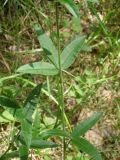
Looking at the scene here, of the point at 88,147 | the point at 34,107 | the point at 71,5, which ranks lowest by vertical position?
the point at 88,147

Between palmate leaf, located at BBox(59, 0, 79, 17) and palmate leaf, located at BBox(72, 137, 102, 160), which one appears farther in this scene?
palmate leaf, located at BBox(72, 137, 102, 160)

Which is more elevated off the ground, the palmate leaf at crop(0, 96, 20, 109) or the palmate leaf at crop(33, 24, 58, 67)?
the palmate leaf at crop(33, 24, 58, 67)

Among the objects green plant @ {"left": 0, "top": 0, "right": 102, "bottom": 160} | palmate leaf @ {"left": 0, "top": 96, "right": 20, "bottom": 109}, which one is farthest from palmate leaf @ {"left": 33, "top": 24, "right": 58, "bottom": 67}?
palmate leaf @ {"left": 0, "top": 96, "right": 20, "bottom": 109}

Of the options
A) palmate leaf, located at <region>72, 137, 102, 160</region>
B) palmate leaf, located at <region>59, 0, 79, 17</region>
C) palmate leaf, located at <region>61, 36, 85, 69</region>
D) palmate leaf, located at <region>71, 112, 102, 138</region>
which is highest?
palmate leaf, located at <region>59, 0, 79, 17</region>

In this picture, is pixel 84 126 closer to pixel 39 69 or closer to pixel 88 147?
pixel 88 147

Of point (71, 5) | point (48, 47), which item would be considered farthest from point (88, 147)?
point (71, 5)

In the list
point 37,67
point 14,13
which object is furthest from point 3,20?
point 37,67

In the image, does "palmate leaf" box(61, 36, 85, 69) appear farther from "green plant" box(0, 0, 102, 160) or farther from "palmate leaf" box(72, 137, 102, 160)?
"palmate leaf" box(72, 137, 102, 160)

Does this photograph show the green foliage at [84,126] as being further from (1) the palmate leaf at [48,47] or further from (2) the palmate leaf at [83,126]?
(1) the palmate leaf at [48,47]

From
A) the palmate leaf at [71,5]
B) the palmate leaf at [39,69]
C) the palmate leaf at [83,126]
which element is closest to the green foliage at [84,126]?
the palmate leaf at [83,126]
